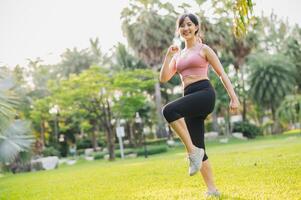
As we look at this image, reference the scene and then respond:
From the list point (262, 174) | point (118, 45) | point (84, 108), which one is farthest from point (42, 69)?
point (262, 174)

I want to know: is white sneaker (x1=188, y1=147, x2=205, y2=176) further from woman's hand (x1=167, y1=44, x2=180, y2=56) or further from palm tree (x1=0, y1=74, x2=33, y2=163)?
palm tree (x1=0, y1=74, x2=33, y2=163)

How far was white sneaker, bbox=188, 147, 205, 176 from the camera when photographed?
4.30 meters

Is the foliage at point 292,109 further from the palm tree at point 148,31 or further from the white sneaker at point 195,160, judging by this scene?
the white sneaker at point 195,160

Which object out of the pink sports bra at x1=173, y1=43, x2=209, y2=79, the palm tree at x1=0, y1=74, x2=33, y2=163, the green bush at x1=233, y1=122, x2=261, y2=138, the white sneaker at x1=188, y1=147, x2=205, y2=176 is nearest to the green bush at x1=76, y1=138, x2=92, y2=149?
the green bush at x1=233, y1=122, x2=261, y2=138

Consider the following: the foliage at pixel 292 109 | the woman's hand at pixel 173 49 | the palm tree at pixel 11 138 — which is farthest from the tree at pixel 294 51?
the woman's hand at pixel 173 49

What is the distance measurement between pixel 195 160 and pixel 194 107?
0.49 metres

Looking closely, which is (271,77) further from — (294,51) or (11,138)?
(11,138)

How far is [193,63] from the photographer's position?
15.1 ft

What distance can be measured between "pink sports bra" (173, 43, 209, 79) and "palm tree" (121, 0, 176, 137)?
3195 centimetres

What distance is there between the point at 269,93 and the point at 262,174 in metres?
36.9

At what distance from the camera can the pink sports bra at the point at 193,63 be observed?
15.1 feet

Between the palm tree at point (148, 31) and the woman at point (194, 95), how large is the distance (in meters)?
31.9

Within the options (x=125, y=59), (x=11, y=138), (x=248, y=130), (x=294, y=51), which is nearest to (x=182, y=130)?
(x=11, y=138)

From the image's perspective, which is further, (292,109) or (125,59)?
(125,59)
